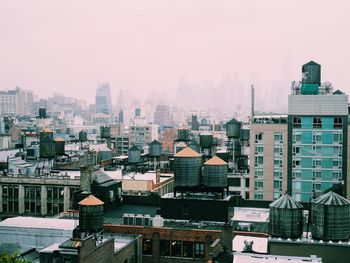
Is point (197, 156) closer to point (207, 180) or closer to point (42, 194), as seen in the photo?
point (207, 180)

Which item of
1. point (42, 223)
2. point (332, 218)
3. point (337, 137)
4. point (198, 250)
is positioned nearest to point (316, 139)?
point (337, 137)

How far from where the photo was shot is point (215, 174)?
53531 mm

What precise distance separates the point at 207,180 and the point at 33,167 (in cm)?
4171

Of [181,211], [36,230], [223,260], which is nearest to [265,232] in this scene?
[181,211]

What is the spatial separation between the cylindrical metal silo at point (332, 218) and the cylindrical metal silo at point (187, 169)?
1620 centimetres

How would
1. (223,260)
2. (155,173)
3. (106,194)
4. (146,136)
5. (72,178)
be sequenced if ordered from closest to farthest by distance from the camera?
(223,260)
(106,194)
(72,178)
(155,173)
(146,136)

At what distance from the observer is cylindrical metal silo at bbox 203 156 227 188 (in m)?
53.5

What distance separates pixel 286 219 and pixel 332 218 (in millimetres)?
3119

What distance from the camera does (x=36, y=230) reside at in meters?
49.2

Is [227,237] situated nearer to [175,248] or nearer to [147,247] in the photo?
[175,248]

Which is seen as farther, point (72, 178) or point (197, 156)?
point (72, 178)

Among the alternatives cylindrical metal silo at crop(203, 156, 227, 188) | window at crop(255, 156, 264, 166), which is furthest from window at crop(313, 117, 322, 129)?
cylindrical metal silo at crop(203, 156, 227, 188)

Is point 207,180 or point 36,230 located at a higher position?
point 207,180

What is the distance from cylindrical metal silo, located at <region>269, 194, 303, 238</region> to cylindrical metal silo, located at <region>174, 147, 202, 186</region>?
14.7 meters
